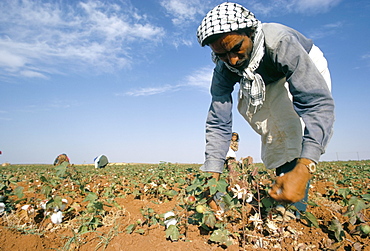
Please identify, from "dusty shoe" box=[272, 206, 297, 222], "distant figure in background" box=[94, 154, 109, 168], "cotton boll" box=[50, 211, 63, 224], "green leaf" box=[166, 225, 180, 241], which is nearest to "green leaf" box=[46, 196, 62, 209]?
"cotton boll" box=[50, 211, 63, 224]

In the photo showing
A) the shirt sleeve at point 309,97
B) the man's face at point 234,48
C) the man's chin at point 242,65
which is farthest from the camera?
the man's chin at point 242,65

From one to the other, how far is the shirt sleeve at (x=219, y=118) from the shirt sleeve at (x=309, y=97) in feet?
2.27

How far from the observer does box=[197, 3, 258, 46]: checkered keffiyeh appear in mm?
1710

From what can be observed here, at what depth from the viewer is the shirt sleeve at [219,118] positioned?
2.36 metres

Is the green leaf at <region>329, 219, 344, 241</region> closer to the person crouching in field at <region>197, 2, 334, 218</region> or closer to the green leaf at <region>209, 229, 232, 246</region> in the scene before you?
the person crouching in field at <region>197, 2, 334, 218</region>

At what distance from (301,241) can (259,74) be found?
122 centimetres

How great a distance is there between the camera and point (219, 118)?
2432 millimetres

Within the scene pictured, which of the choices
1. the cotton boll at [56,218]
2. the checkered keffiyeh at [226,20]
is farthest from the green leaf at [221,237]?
the cotton boll at [56,218]

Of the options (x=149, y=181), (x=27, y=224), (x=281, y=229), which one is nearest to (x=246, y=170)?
(x=281, y=229)

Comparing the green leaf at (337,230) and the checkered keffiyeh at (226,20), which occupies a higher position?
the checkered keffiyeh at (226,20)

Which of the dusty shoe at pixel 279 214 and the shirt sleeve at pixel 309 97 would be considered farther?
the dusty shoe at pixel 279 214

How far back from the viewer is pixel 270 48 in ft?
5.90

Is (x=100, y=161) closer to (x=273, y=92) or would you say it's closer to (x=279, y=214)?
(x=273, y=92)

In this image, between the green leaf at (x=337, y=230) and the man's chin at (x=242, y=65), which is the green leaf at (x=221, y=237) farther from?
the man's chin at (x=242, y=65)
